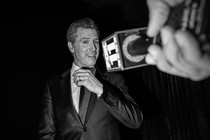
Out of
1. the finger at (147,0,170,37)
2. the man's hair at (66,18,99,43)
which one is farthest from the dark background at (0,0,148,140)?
the finger at (147,0,170,37)

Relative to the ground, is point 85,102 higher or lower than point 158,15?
lower

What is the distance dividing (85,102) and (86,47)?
493 mm

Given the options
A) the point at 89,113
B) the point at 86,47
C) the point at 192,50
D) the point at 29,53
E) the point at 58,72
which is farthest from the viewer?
the point at 58,72

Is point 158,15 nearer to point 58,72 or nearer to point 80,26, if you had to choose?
point 80,26

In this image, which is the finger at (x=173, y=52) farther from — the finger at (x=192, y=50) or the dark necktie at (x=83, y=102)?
the dark necktie at (x=83, y=102)

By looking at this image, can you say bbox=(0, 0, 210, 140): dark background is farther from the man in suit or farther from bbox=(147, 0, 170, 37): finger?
bbox=(147, 0, 170, 37): finger

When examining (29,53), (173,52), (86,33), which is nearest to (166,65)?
(173,52)

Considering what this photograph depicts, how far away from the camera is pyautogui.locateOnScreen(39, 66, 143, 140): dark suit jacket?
1.23 metres

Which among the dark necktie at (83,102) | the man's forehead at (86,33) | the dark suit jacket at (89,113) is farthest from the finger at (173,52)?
the man's forehead at (86,33)

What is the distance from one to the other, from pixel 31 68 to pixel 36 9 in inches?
29.9

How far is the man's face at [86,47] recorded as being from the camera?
1491 mm

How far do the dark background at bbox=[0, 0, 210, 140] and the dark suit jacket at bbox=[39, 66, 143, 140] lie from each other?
576mm

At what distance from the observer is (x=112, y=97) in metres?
1.20

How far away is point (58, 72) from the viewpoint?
2.28m
